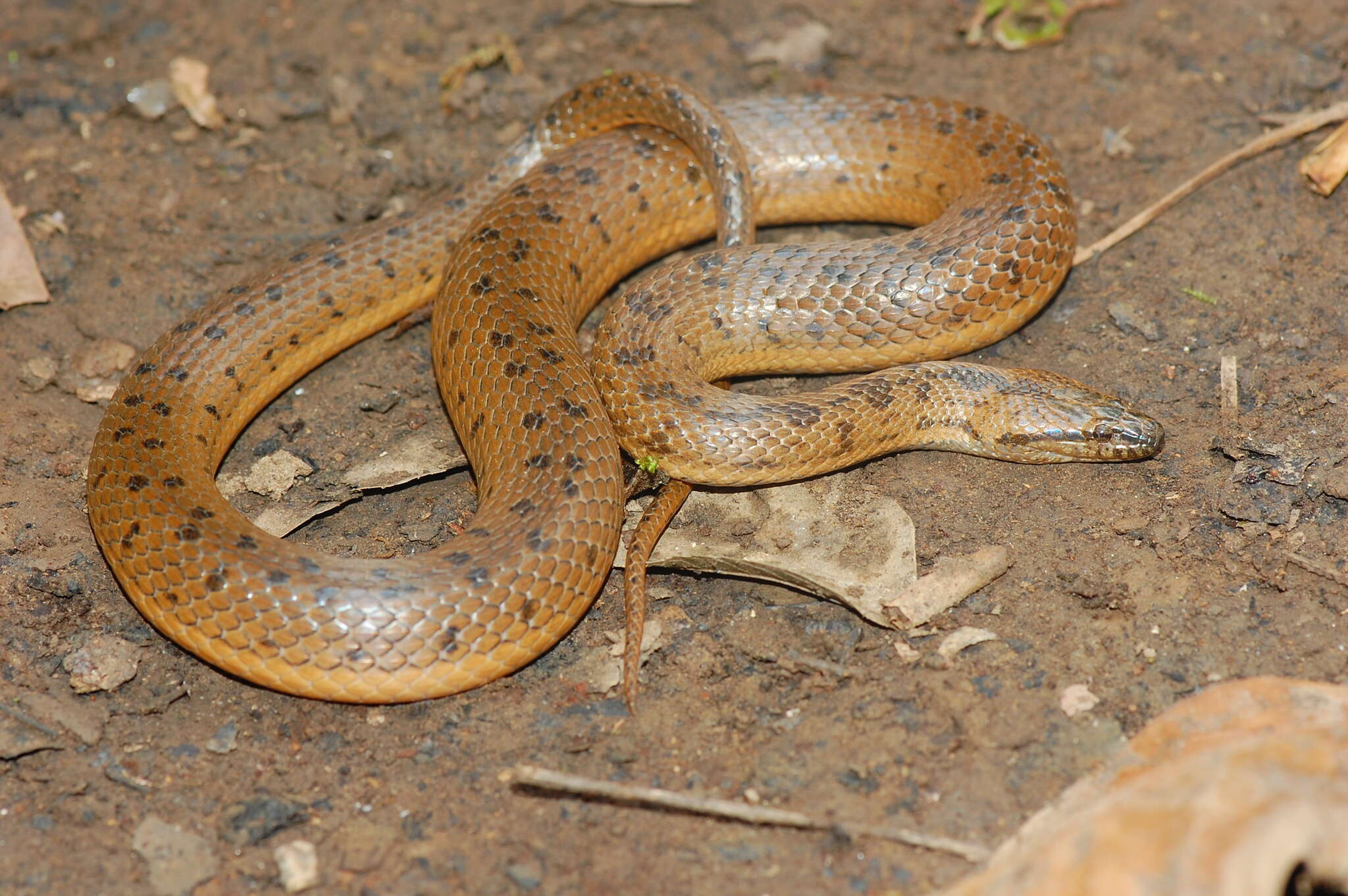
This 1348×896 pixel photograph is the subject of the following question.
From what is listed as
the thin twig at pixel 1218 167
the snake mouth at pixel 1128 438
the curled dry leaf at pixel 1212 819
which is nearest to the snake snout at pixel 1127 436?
the snake mouth at pixel 1128 438

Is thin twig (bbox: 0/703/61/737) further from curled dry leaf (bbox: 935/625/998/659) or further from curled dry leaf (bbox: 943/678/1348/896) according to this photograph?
curled dry leaf (bbox: 935/625/998/659)

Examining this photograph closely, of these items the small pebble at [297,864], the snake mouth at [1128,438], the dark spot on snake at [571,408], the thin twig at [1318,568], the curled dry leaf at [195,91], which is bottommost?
the small pebble at [297,864]

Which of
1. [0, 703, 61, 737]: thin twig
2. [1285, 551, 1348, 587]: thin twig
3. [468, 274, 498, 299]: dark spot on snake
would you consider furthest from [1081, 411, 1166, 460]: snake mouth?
[0, 703, 61, 737]: thin twig

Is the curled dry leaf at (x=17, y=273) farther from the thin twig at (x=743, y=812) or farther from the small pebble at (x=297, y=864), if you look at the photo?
the thin twig at (x=743, y=812)

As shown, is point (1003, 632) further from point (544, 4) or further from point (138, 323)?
point (544, 4)

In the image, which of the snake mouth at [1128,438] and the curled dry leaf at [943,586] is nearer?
the curled dry leaf at [943,586]

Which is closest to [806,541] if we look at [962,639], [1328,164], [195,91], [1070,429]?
[962,639]

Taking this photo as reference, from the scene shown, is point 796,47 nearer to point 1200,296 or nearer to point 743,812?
point 1200,296
